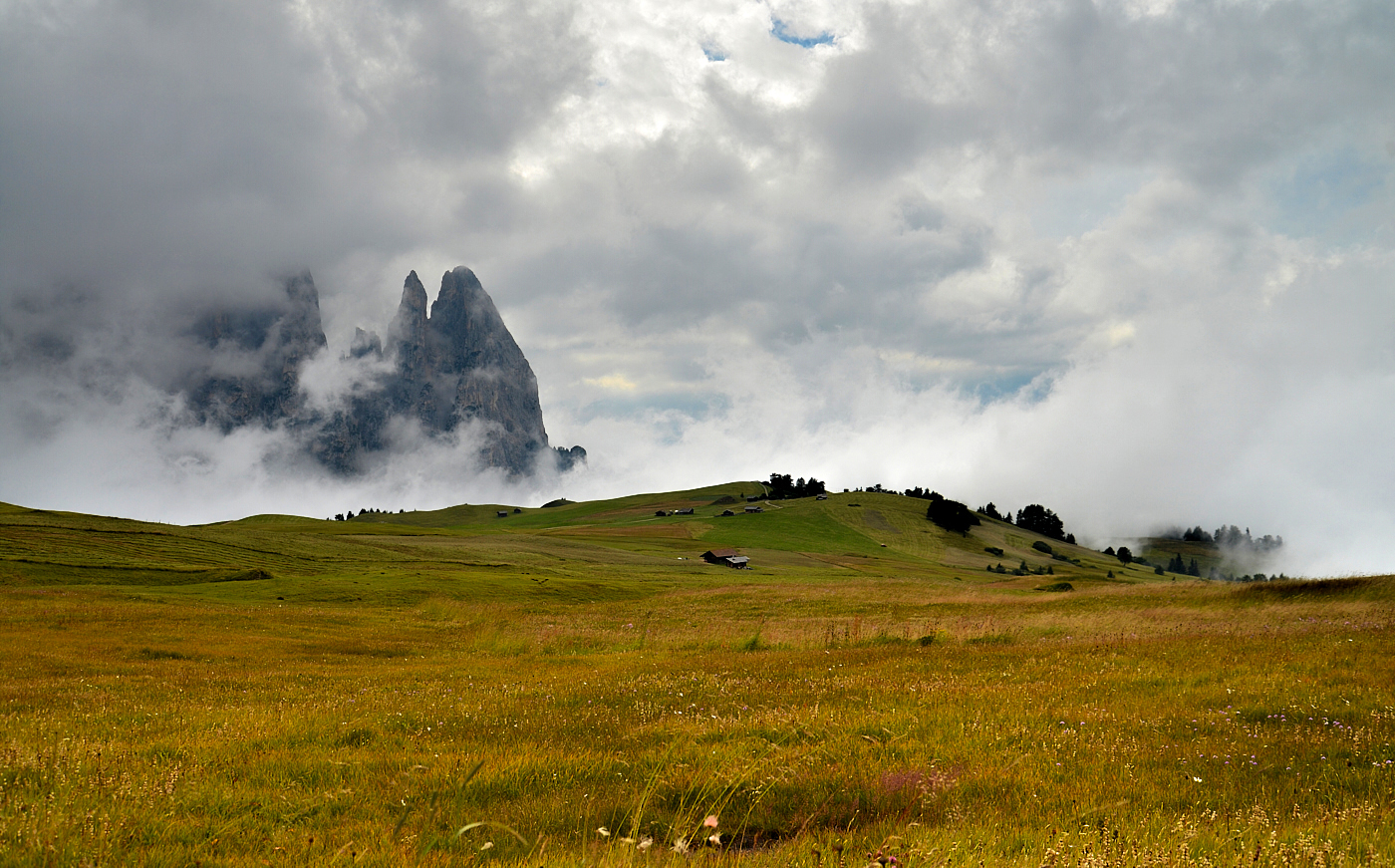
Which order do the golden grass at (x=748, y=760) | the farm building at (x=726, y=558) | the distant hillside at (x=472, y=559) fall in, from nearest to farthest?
the golden grass at (x=748, y=760), the distant hillside at (x=472, y=559), the farm building at (x=726, y=558)

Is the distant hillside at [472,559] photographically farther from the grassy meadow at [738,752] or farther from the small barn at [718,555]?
the grassy meadow at [738,752]

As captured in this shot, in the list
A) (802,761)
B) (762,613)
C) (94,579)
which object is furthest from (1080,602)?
(94,579)

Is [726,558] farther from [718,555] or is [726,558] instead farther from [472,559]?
[472,559]

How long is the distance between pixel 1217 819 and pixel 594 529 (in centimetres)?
19609

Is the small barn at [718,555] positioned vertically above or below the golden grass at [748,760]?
below

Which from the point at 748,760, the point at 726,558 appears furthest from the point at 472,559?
the point at 748,760

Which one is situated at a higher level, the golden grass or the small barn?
the golden grass

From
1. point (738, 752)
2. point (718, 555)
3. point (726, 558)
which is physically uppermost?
point (738, 752)

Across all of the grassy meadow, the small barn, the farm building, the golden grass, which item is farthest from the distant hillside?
the golden grass

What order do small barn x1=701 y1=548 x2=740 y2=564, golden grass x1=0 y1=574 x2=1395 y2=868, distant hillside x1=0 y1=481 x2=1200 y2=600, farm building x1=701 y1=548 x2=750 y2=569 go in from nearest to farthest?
1. golden grass x1=0 y1=574 x2=1395 y2=868
2. distant hillside x1=0 y1=481 x2=1200 y2=600
3. farm building x1=701 y1=548 x2=750 y2=569
4. small barn x1=701 y1=548 x2=740 y2=564

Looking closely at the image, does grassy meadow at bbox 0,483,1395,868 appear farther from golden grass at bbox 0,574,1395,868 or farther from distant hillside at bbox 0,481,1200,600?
distant hillside at bbox 0,481,1200,600

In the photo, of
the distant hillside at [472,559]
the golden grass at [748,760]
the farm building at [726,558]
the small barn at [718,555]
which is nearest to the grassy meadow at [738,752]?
the golden grass at [748,760]

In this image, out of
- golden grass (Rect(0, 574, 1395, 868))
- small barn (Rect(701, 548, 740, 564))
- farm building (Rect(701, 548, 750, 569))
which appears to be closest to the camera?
golden grass (Rect(0, 574, 1395, 868))

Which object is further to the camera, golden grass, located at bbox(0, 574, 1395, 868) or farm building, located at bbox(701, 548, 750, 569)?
farm building, located at bbox(701, 548, 750, 569)
